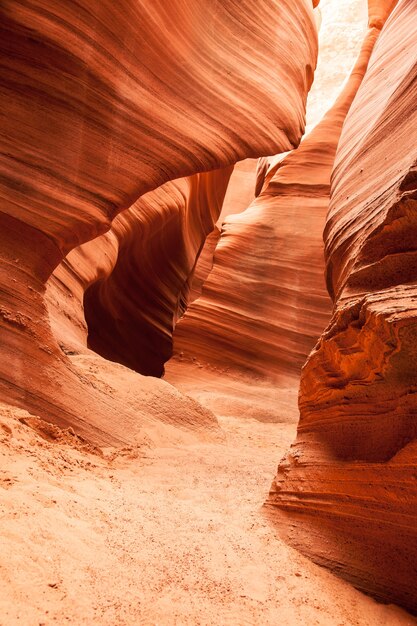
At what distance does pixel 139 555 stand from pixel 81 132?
2.98 meters

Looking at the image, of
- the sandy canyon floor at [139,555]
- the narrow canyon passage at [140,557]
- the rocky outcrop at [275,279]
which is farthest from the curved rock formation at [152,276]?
the narrow canyon passage at [140,557]

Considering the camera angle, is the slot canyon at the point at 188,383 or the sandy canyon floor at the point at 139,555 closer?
the sandy canyon floor at the point at 139,555

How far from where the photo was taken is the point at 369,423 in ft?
7.54

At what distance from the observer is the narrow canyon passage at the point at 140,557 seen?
1522 mm

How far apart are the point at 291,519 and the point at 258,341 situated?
587cm

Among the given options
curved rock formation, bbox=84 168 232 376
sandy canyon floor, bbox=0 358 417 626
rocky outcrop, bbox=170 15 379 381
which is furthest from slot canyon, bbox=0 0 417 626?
rocky outcrop, bbox=170 15 379 381

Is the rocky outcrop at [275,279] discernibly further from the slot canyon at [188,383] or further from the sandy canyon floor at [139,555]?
the sandy canyon floor at [139,555]

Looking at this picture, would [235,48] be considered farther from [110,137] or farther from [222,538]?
[222,538]

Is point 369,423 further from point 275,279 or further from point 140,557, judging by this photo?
point 275,279

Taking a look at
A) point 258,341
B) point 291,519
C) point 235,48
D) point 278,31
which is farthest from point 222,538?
point 258,341

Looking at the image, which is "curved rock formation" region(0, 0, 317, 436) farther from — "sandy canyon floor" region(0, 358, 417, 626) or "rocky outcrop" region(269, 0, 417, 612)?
"rocky outcrop" region(269, 0, 417, 612)

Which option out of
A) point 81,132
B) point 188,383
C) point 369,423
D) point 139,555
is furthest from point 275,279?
point 139,555

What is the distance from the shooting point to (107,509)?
2.25 m

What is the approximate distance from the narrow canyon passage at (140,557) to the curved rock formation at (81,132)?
63 cm
